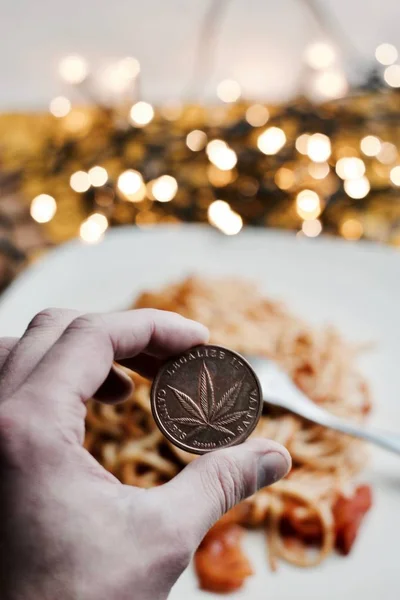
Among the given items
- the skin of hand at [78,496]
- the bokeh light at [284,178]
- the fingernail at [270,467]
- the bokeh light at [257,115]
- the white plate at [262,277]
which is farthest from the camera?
the bokeh light at [257,115]

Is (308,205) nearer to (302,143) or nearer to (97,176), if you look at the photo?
(302,143)

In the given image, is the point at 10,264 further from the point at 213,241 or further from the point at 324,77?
the point at 324,77

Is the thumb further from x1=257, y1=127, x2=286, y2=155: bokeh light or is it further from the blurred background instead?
x1=257, y1=127, x2=286, y2=155: bokeh light

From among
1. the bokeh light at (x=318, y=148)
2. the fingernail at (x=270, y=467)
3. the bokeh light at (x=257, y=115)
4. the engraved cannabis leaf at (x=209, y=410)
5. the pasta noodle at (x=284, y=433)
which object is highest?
the bokeh light at (x=257, y=115)

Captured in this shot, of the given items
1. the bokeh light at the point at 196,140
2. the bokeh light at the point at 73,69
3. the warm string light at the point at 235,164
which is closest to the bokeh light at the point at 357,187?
the warm string light at the point at 235,164

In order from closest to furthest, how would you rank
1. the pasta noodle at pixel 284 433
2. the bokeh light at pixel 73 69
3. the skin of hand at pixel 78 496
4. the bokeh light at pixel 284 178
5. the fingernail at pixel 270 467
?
the skin of hand at pixel 78 496
the fingernail at pixel 270 467
the pasta noodle at pixel 284 433
the bokeh light at pixel 284 178
the bokeh light at pixel 73 69

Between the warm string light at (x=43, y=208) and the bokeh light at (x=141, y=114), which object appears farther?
the bokeh light at (x=141, y=114)

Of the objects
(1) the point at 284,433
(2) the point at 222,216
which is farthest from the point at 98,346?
(2) the point at 222,216

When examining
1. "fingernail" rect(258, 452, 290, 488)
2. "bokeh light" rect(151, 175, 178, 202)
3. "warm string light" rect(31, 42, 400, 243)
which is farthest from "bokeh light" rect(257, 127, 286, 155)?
"fingernail" rect(258, 452, 290, 488)

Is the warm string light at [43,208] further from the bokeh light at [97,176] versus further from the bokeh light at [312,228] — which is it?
the bokeh light at [312,228]
